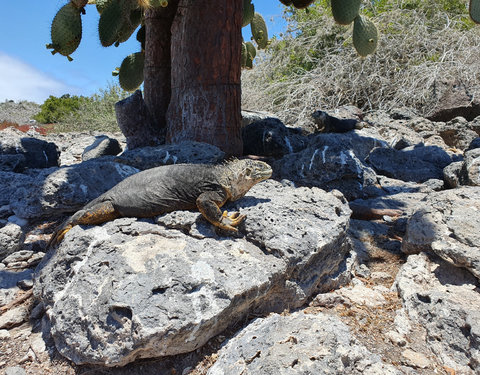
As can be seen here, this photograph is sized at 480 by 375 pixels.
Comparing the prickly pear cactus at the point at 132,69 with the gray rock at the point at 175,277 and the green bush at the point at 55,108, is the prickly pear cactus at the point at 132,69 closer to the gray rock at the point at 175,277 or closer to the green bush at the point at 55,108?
the gray rock at the point at 175,277

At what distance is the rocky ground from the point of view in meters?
2.13

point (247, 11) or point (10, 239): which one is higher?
point (247, 11)

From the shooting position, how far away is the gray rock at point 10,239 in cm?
334

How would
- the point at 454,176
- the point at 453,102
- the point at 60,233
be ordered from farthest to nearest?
1. the point at 453,102
2. the point at 454,176
3. the point at 60,233

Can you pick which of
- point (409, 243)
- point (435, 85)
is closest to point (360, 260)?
point (409, 243)

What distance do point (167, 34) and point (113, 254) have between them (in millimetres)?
4491

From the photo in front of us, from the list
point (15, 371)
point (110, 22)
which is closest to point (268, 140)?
point (110, 22)

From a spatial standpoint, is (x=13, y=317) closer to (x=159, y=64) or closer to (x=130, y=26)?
(x=159, y=64)

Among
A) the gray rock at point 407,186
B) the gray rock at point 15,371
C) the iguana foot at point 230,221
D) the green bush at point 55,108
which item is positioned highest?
the iguana foot at point 230,221

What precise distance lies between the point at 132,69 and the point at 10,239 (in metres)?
4.33

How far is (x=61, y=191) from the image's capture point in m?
3.69

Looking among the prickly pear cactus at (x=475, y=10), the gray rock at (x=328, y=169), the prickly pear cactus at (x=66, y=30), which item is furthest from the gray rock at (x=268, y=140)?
the prickly pear cactus at (x=475, y=10)

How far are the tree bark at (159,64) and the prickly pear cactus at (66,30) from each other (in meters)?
1.04

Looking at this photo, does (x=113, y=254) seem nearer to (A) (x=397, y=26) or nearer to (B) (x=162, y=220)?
→ (B) (x=162, y=220)
